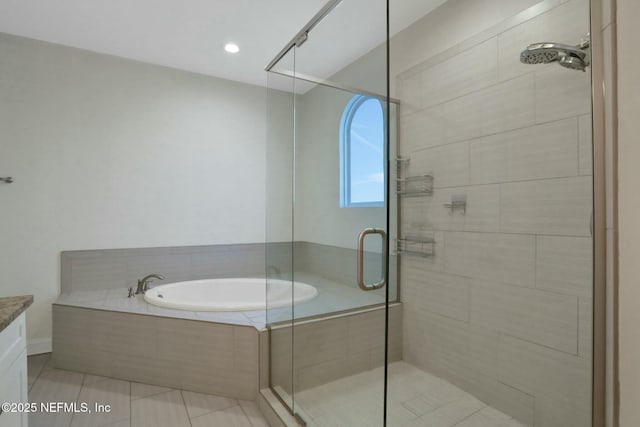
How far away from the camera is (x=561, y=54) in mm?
1402

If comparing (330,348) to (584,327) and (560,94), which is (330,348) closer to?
(584,327)

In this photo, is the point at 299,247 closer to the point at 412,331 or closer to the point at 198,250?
the point at 412,331

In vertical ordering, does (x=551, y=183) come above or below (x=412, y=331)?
above

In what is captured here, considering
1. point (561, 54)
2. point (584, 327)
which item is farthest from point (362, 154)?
point (584, 327)

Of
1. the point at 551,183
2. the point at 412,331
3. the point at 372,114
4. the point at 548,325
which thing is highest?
the point at 372,114

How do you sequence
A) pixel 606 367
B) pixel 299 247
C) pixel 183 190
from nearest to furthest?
pixel 606 367, pixel 299 247, pixel 183 190

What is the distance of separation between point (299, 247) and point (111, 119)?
7.46 feet

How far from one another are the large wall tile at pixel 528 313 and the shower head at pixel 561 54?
1024mm

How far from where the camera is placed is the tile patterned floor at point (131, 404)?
1.84 meters

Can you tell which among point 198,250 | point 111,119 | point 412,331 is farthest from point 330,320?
point 111,119

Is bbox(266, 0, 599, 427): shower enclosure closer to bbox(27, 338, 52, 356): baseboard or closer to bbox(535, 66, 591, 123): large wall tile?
bbox(535, 66, 591, 123): large wall tile

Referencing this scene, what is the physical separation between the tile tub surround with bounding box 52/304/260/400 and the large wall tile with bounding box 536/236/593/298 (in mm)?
1608

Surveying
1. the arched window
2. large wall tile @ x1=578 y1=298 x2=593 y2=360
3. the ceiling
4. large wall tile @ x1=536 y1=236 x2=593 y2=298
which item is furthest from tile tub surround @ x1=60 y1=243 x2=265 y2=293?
large wall tile @ x1=578 y1=298 x2=593 y2=360

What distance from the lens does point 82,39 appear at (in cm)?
267
